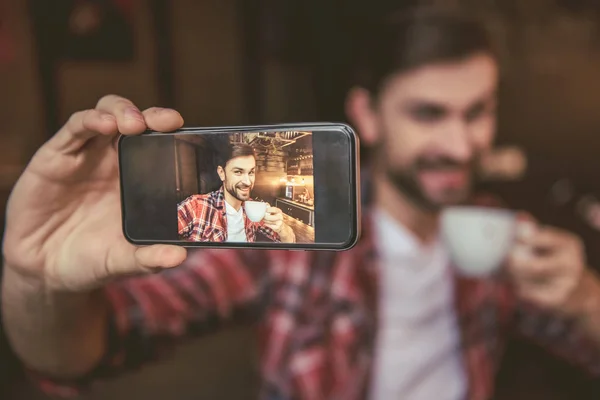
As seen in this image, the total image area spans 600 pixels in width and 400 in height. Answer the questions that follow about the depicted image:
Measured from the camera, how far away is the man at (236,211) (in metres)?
0.39

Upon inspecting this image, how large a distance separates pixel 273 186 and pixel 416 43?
60 cm

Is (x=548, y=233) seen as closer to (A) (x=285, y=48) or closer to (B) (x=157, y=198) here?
(A) (x=285, y=48)

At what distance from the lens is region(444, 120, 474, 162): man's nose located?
2.81 feet

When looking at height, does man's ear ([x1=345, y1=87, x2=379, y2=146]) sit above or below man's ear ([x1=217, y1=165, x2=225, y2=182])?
above

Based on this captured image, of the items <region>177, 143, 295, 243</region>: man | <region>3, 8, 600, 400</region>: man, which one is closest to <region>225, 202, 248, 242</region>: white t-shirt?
<region>177, 143, 295, 243</region>: man

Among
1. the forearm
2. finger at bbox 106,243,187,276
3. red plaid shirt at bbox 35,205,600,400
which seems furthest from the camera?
red plaid shirt at bbox 35,205,600,400

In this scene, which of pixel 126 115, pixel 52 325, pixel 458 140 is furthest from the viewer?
pixel 458 140

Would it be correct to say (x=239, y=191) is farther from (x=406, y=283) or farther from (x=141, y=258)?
(x=406, y=283)

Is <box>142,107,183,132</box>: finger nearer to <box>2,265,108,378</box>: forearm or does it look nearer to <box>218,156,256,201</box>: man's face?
<box>218,156,256,201</box>: man's face

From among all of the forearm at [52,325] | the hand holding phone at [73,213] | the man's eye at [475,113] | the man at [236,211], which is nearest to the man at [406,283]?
the man's eye at [475,113]

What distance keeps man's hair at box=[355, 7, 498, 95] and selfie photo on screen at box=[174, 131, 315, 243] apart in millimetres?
562

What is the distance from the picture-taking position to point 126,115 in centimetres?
38

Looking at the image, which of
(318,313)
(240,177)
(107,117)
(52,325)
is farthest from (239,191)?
(318,313)

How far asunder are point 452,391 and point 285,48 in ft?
2.35
